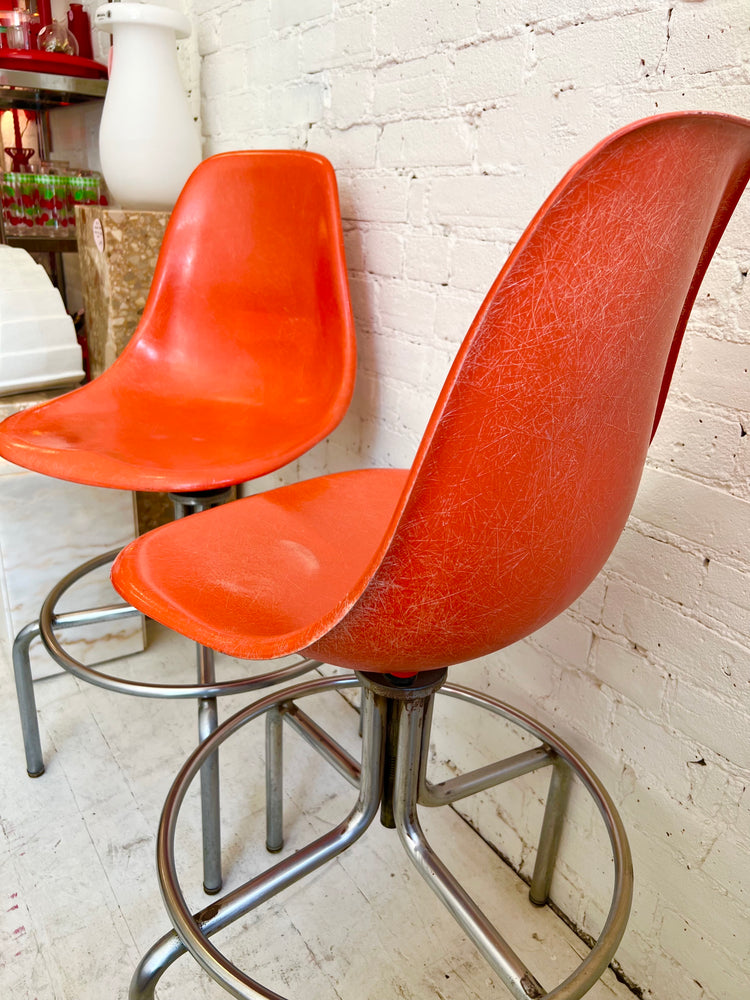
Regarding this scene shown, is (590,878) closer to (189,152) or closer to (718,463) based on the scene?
(718,463)

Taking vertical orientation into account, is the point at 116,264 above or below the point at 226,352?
above

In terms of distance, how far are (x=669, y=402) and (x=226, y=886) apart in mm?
978

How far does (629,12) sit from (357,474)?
2.21ft

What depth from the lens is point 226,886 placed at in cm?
119

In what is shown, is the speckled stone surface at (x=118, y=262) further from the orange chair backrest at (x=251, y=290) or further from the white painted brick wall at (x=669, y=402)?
the white painted brick wall at (x=669, y=402)

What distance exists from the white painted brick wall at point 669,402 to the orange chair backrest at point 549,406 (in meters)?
0.28

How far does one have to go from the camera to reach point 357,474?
3.77 feet

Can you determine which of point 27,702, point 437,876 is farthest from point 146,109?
point 437,876

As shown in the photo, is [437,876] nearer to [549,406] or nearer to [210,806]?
[210,806]

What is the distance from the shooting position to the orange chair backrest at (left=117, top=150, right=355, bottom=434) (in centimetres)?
135

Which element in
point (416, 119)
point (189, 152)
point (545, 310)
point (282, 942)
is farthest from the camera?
point (189, 152)

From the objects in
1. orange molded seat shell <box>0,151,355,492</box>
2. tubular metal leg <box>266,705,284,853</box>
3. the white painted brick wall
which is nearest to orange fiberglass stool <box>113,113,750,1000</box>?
the white painted brick wall

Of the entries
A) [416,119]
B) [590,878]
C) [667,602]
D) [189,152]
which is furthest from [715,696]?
[189,152]

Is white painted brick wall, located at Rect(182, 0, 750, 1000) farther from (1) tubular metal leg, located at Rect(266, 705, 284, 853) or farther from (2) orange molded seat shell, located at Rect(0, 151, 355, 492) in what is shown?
(1) tubular metal leg, located at Rect(266, 705, 284, 853)
